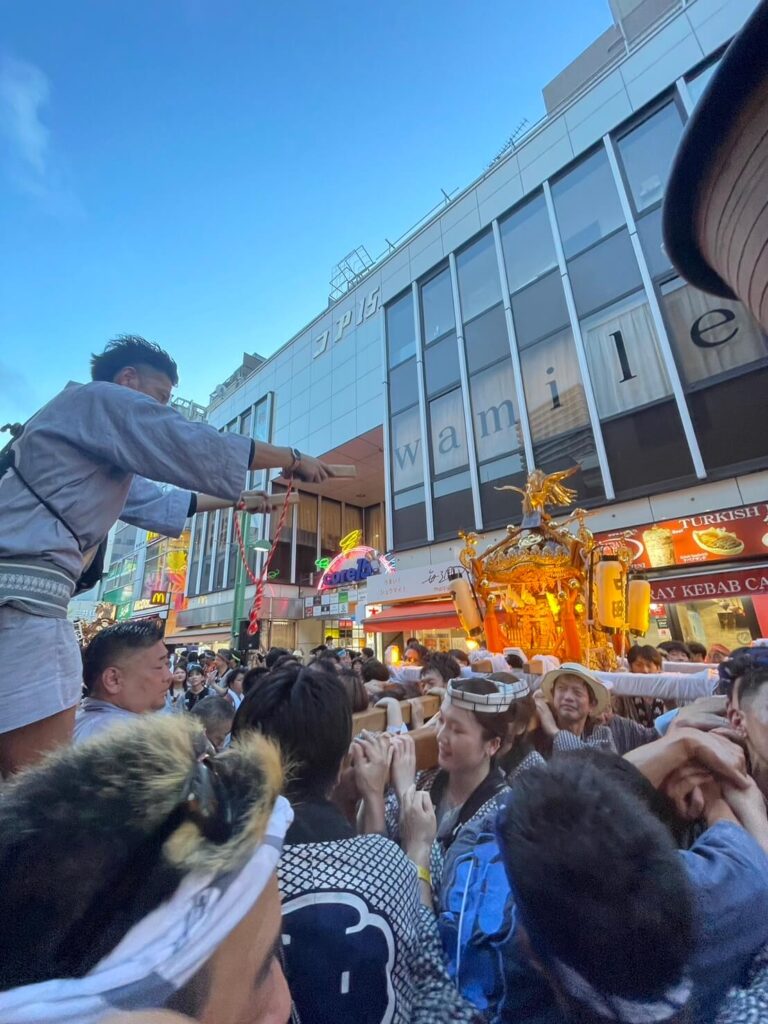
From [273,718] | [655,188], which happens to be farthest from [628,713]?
[655,188]

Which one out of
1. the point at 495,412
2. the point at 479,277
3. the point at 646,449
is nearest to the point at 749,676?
the point at 646,449

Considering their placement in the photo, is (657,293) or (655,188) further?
(655,188)

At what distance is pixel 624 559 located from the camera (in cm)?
626

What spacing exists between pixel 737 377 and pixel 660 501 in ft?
8.86

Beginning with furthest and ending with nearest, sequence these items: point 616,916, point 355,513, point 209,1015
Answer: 1. point 355,513
2. point 616,916
3. point 209,1015

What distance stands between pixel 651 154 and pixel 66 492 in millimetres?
14858

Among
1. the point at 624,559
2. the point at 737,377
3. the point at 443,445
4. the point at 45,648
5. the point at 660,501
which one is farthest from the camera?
the point at 443,445

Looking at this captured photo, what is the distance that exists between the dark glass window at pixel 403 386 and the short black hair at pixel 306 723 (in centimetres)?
A: 1397

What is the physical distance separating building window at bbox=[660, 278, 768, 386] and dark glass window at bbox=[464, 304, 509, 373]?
13.6 ft

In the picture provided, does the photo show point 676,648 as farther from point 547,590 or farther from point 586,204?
point 586,204

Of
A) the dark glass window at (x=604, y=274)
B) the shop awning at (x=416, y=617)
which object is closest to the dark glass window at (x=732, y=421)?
the dark glass window at (x=604, y=274)

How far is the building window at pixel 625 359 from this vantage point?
9.77 metres

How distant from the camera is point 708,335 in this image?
9117mm

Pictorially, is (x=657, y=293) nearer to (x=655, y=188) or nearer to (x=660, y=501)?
(x=655, y=188)
